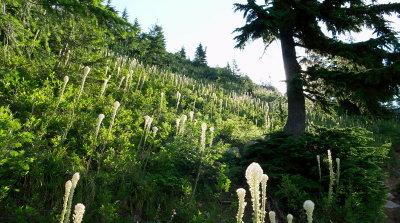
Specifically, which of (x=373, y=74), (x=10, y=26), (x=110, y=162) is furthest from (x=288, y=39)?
(x=10, y=26)

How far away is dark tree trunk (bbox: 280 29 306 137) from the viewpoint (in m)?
7.44

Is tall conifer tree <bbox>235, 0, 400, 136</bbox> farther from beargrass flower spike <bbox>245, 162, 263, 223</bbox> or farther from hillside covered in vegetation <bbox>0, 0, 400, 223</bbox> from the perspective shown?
beargrass flower spike <bbox>245, 162, 263, 223</bbox>

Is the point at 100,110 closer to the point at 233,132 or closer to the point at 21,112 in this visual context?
the point at 21,112

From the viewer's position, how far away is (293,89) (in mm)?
7629

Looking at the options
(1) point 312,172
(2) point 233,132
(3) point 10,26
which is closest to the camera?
(3) point 10,26

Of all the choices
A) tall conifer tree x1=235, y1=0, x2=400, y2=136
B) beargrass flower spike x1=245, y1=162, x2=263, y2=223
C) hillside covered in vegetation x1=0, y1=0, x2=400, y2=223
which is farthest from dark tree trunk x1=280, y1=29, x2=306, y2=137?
beargrass flower spike x1=245, y1=162, x2=263, y2=223

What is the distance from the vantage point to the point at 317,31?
8078 mm

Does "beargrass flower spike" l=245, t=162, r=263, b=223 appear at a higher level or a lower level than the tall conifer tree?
lower

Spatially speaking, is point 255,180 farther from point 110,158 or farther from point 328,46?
point 328,46

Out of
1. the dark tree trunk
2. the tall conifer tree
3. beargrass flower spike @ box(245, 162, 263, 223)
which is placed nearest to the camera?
beargrass flower spike @ box(245, 162, 263, 223)

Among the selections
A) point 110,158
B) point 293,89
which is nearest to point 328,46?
point 293,89

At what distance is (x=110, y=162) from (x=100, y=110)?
2.77m

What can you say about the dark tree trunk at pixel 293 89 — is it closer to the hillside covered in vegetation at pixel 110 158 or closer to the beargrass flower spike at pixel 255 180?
the hillside covered in vegetation at pixel 110 158

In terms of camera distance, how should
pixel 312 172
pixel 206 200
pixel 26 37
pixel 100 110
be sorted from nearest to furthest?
pixel 26 37 < pixel 206 200 < pixel 312 172 < pixel 100 110
